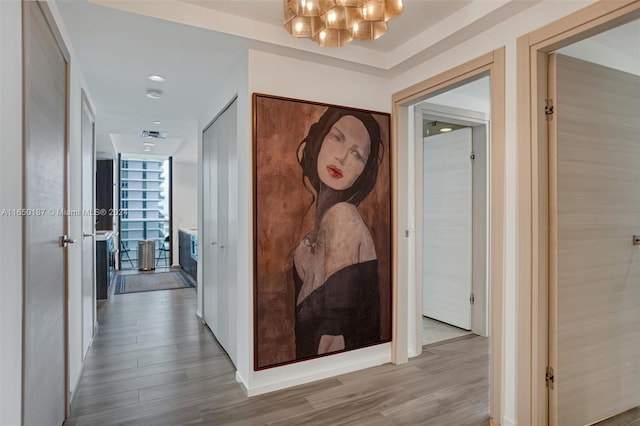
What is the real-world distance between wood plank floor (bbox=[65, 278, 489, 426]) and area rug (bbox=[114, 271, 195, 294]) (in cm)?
236

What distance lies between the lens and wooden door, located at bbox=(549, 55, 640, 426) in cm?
198

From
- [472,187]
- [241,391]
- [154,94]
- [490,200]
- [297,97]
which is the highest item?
[154,94]

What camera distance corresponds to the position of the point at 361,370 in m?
2.90

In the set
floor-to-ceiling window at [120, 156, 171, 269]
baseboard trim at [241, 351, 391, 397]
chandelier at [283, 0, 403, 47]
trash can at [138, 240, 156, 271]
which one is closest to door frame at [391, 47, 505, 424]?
baseboard trim at [241, 351, 391, 397]

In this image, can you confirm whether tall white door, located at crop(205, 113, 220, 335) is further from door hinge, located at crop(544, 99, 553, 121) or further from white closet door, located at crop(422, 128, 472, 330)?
door hinge, located at crop(544, 99, 553, 121)

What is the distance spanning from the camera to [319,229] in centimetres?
272

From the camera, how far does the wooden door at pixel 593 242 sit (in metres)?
1.98

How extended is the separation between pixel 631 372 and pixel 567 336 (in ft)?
2.50

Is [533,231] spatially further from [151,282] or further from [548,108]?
[151,282]

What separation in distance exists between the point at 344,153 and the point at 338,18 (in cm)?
116

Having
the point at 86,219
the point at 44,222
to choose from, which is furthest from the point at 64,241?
the point at 86,219

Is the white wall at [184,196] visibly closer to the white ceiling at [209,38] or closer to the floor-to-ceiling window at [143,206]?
the floor-to-ceiling window at [143,206]

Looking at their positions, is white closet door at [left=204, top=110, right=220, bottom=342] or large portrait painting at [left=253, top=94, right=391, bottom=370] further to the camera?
white closet door at [left=204, top=110, right=220, bottom=342]
